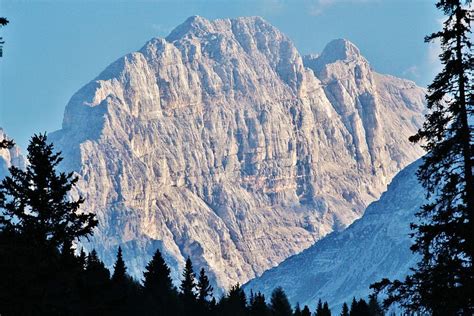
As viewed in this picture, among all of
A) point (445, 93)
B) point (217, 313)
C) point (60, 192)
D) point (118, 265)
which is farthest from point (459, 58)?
point (217, 313)

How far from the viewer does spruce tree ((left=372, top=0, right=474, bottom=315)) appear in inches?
1326

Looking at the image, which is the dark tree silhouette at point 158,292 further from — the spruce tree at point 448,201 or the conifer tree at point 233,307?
the spruce tree at point 448,201

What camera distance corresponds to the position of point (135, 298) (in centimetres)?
9388

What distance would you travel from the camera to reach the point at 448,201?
34625mm

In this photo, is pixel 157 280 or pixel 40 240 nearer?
pixel 40 240

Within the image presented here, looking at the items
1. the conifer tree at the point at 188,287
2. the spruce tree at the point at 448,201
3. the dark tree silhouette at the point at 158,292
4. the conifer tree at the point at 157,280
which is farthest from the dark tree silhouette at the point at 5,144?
the conifer tree at the point at 188,287

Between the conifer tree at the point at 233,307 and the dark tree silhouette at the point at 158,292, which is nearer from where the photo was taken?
the dark tree silhouette at the point at 158,292

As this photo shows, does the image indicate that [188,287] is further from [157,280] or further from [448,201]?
[448,201]

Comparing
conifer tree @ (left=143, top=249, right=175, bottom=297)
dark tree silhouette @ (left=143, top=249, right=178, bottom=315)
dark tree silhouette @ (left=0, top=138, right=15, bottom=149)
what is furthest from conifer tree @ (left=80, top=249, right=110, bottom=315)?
conifer tree @ (left=143, top=249, right=175, bottom=297)

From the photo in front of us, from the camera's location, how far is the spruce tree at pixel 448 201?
1326 inches

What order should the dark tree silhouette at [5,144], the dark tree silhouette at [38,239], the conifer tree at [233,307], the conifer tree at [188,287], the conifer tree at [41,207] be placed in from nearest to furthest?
the dark tree silhouette at [5,144], the dark tree silhouette at [38,239], the conifer tree at [41,207], the conifer tree at [188,287], the conifer tree at [233,307]

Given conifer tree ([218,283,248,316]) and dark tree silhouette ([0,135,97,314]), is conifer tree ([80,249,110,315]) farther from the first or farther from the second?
conifer tree ([218,283,248,316])

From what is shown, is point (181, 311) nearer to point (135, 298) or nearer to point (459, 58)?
point (135, 298)

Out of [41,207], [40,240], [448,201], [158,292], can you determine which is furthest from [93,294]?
[158,292]
